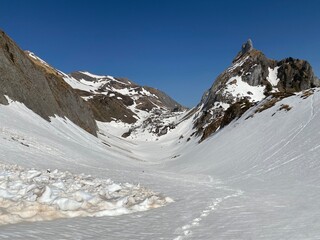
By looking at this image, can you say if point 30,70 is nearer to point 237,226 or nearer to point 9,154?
point 9,154

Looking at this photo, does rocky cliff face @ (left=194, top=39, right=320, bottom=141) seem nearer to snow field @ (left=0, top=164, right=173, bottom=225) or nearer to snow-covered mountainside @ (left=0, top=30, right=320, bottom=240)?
snow-covered mountainside @ (left=0, top=30, right=320, bottom=240)

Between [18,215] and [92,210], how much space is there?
2794 millimetres

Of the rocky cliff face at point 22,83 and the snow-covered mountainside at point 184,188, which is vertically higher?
the rocky cliff face at point 22,83

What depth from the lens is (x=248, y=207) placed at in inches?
570

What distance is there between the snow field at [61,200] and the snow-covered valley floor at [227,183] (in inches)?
23.6

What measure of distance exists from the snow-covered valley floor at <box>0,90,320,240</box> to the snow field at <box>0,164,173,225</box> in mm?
598

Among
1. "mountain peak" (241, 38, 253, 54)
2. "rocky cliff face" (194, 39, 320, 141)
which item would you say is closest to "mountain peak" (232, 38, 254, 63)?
"mountain peak" (241, 38, 253, 54)

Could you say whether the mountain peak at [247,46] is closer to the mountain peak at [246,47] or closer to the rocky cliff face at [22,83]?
the mountain peak at [246,47]

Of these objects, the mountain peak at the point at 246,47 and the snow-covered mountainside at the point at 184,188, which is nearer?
the snow-covered mountainside at the point at 184,188

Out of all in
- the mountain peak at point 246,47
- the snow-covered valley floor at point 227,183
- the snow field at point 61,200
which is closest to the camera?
the snow-covered valley floor at point 227,183

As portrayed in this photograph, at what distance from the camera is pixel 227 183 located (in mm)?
25484

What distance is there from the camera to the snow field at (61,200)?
1194 cm

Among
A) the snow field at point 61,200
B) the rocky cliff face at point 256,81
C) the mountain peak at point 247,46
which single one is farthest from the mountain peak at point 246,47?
the snow field at point 61,200

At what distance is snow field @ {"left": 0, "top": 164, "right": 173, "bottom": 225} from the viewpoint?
1194cm
